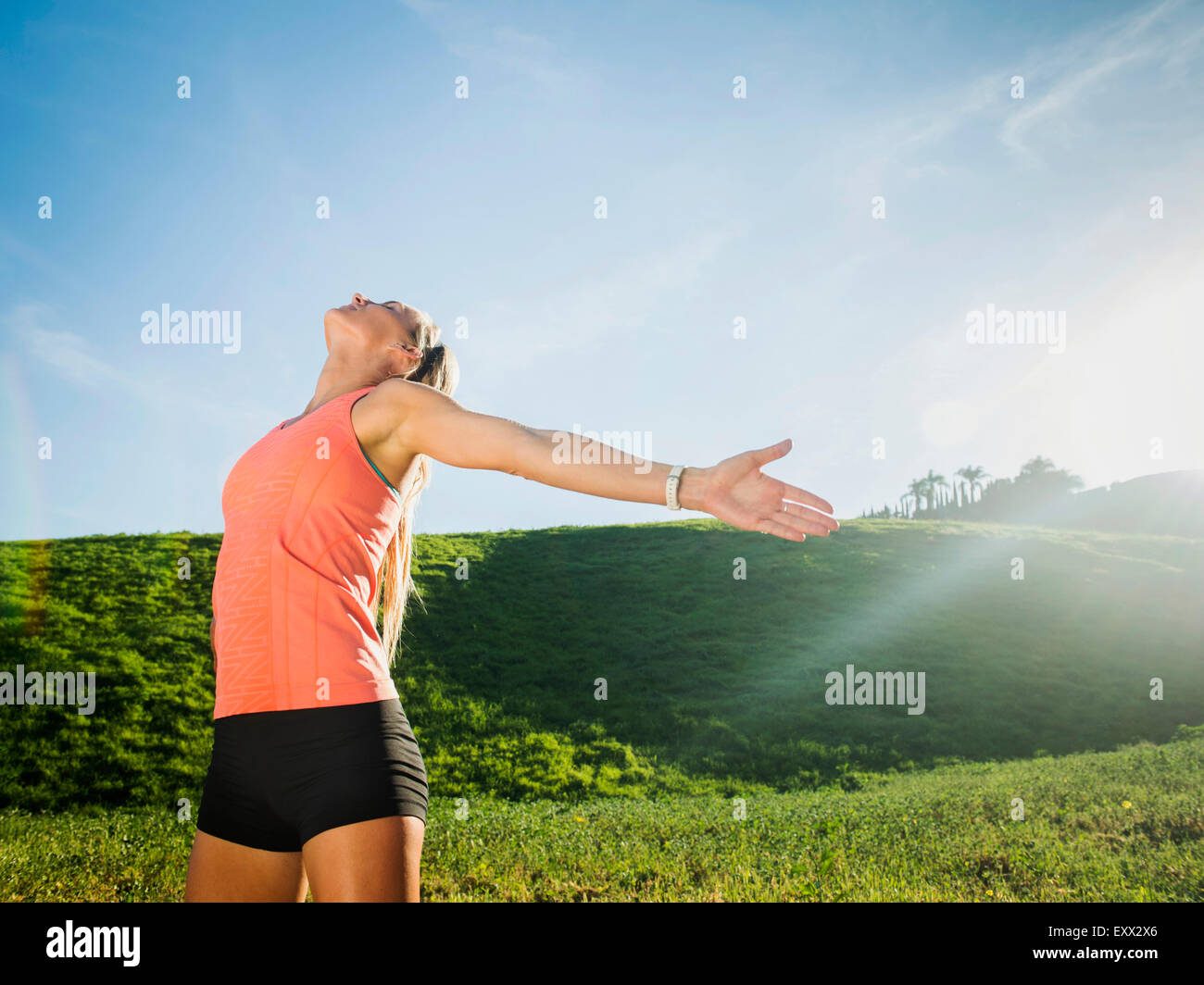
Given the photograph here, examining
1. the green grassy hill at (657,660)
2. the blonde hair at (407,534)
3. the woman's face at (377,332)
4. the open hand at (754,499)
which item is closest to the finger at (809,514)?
the open hand at (754,499)

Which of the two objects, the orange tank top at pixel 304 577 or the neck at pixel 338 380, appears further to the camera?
the neck at pixel 338 380

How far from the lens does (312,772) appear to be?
2.07 m

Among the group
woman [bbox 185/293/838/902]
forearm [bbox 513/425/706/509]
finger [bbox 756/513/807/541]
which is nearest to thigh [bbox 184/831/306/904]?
woman [bbox 185/293/838/902]

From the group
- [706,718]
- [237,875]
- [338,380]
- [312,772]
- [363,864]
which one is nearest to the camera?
[363,864]

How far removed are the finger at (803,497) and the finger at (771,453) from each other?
0.09 m

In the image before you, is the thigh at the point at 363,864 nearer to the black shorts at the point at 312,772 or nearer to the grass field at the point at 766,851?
the black shorts at the point at 312,772

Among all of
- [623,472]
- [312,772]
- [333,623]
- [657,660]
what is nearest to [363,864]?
[312,772]

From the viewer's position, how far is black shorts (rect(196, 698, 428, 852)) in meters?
2.02

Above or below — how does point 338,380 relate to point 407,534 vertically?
above

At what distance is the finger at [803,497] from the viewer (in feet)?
7.41

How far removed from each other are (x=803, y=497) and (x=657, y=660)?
64.5 ft

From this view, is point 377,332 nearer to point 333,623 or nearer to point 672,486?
point 333,623
